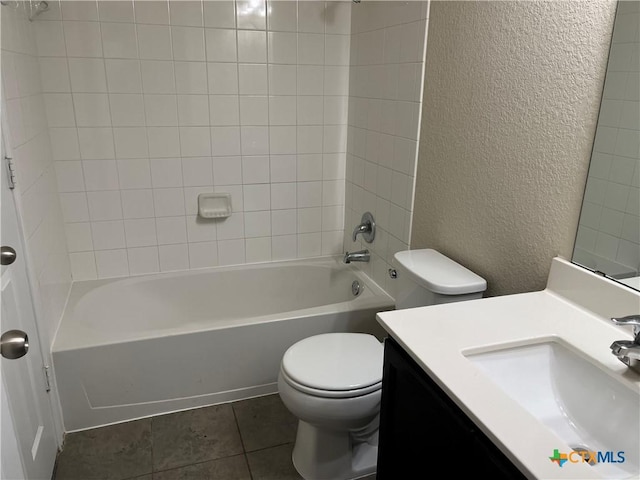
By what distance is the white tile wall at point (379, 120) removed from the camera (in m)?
2.06

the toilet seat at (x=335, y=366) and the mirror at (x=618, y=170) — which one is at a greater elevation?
the mirror at (x=618, y=170)

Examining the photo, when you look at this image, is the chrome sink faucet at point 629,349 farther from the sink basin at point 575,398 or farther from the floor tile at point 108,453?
the floor tile at point 108,453

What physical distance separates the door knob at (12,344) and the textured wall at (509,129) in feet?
4.37

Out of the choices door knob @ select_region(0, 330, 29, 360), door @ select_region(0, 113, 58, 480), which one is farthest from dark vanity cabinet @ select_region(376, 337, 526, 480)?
door @ select_region(0, 113, 58, 480)

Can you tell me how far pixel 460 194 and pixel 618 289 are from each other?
69cm

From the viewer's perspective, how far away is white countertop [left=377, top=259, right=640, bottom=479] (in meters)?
0.83

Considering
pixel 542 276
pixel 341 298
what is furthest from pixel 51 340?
pixel 542 276

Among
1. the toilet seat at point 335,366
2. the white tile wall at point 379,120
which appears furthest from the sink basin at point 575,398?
the white tile wall at point 379,120

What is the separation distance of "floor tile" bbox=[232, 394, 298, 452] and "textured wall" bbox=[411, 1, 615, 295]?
0.99m

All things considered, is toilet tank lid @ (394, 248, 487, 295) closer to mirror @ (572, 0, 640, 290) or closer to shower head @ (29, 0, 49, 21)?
mirror @ (572, 0, 640, 290)

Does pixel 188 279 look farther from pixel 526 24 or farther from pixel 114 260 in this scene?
pixel 526 24

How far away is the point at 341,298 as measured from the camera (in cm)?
275

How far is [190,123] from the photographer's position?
2.48 meters

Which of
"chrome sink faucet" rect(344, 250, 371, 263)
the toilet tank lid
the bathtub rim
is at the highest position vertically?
the toilet tank lid
